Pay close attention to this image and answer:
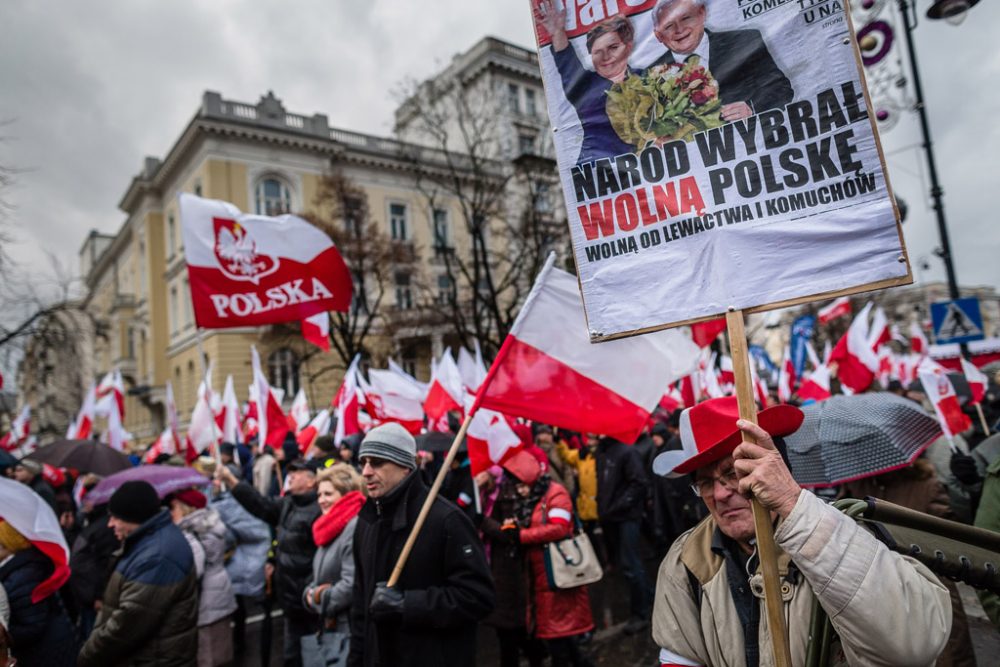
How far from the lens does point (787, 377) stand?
44.6 ft

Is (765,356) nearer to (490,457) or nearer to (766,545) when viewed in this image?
(490,457)

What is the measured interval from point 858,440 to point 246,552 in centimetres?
494

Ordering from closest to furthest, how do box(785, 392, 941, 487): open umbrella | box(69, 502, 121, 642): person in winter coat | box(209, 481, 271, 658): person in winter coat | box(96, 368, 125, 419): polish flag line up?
1. box(785, 392, 941, 487): open umbrella
2. box(69, 502, 121, 642): person in winter coat
3. box(209, 481, 271, 658): person in winter coat
4. box(96, 368, 125, 419): polish flag

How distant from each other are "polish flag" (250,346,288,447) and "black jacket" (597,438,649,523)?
4428 millimetres

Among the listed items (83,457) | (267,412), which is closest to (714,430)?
(267,412)

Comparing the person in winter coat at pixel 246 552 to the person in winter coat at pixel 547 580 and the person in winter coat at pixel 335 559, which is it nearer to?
the person in winter coat at pixel 335 559

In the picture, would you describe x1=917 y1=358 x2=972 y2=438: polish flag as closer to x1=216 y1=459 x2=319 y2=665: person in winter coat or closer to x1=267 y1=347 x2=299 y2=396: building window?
x1=216 y1=459 x2=319 y2=665: person in winter coat

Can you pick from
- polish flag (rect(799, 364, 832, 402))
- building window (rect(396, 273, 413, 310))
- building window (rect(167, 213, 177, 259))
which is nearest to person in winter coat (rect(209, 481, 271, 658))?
polish flag (rect(799, 364, 832, 402))

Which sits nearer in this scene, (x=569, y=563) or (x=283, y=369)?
(x=569, y=563)

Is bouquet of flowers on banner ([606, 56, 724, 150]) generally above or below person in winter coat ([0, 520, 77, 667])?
above

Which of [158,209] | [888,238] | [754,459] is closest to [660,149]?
[888,238]

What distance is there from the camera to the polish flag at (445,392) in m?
8.69

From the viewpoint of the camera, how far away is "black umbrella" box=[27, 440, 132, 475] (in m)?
7.59

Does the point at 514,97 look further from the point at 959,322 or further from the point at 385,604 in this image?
the point at 385,604
